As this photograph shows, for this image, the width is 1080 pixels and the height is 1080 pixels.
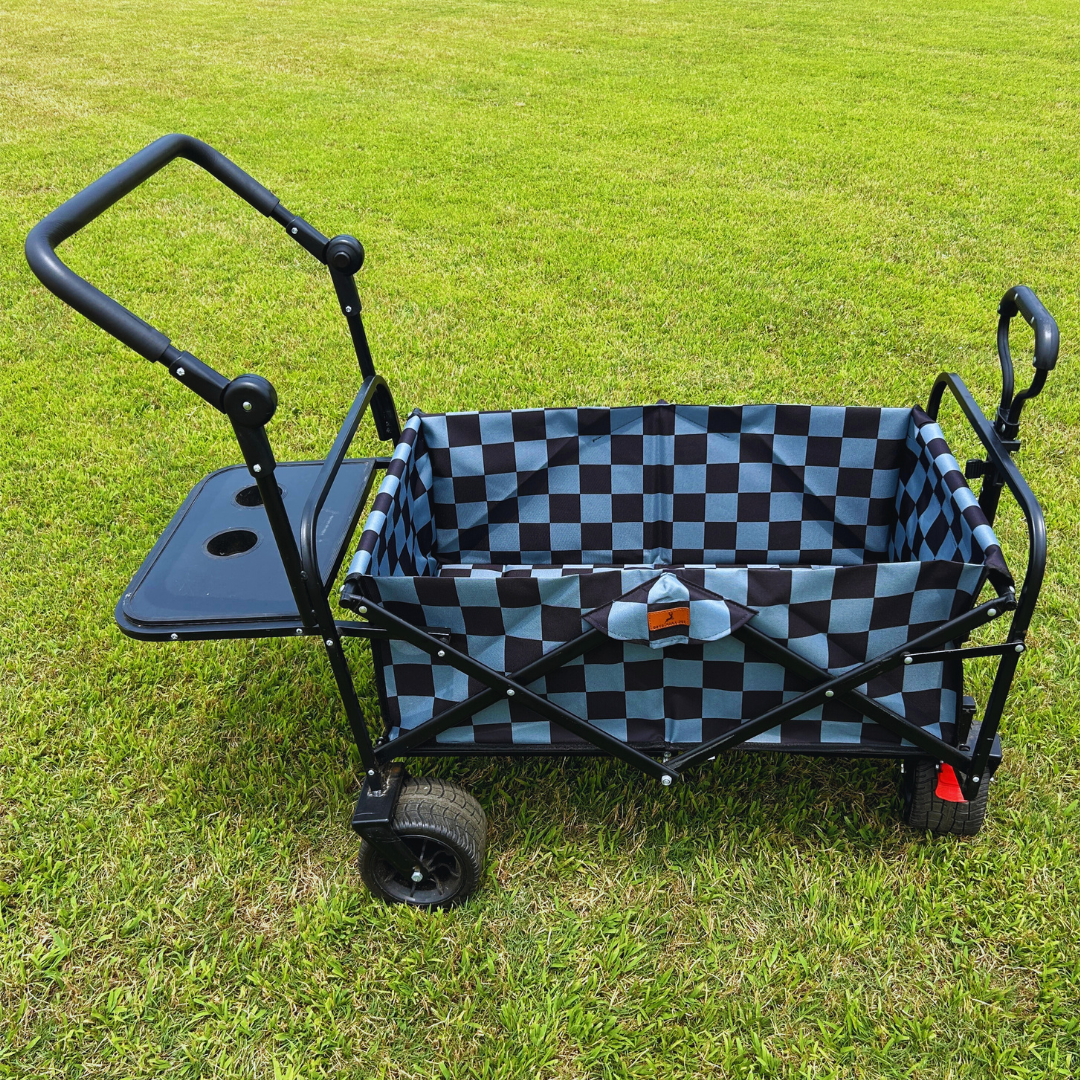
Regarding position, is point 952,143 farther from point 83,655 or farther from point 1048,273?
point 83,655

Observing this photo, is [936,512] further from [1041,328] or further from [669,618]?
[669,618]

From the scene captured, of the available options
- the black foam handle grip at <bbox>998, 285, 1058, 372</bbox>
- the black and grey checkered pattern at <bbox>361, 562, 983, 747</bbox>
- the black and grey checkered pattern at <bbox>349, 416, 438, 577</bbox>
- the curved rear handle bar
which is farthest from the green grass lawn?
the curved rear handle bar

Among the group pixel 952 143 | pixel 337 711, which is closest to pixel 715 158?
pixel 952 143

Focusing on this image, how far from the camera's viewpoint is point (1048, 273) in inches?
197

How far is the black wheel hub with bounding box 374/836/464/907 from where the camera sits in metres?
2.04

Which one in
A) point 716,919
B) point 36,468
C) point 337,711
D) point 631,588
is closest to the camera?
point 631,588

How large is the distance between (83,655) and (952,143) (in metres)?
7.22

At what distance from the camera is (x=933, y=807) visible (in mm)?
2102

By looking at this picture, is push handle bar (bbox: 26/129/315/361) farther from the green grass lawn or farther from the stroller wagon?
the green grass lawn

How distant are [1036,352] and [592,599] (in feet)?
3.30

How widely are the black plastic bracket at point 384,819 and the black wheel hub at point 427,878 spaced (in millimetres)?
37

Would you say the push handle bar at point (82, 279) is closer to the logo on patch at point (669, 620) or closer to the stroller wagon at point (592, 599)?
the stroller wagon at point (592, 599)

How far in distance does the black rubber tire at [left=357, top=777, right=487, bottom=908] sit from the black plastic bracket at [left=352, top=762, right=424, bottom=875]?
0.03 m

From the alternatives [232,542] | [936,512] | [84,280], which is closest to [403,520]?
[232,542]
